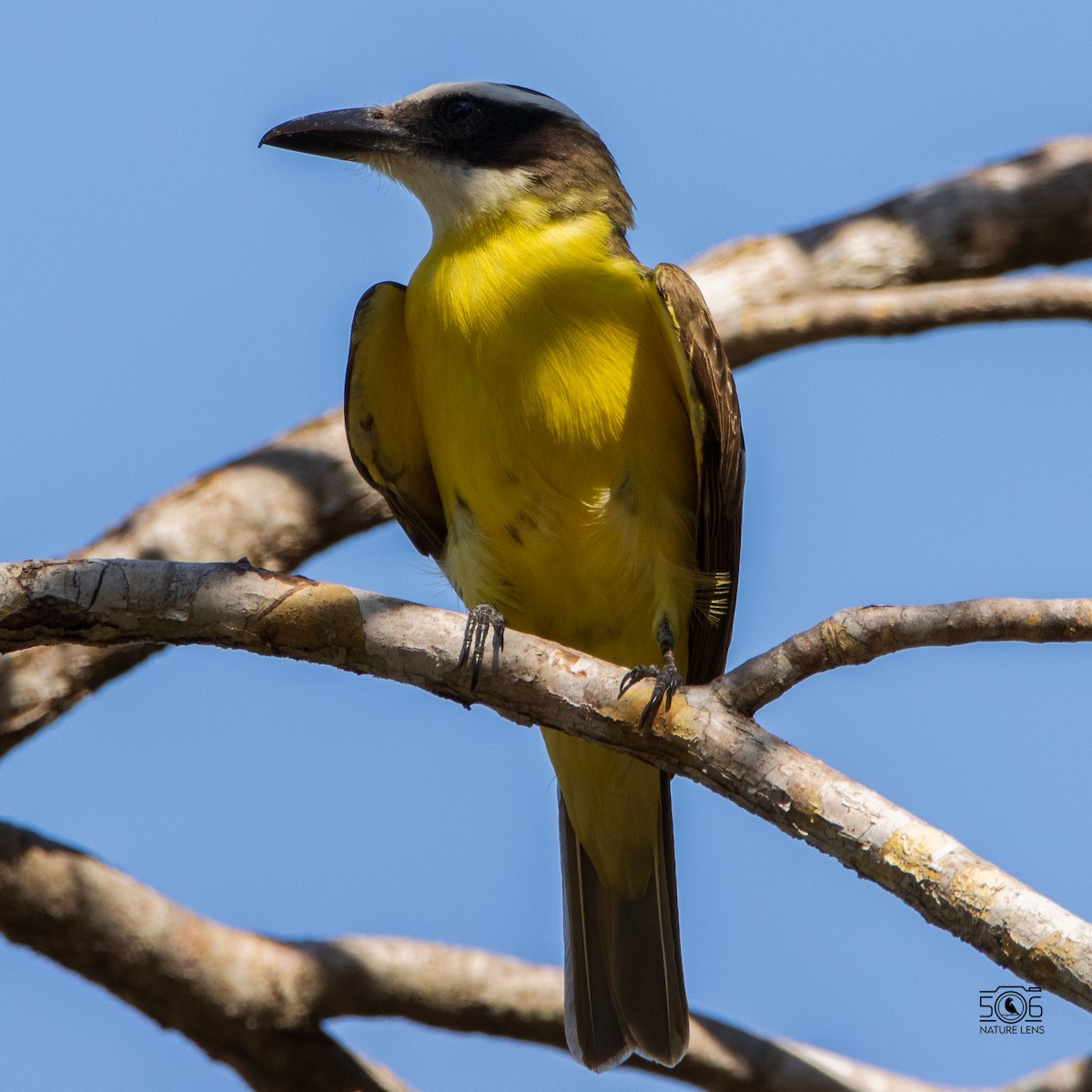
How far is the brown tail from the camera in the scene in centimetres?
533

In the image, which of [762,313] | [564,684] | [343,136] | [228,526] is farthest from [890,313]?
[564,684]

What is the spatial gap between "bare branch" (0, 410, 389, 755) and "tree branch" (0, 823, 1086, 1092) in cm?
58

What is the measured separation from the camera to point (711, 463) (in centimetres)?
506

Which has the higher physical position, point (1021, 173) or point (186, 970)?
point (1021, 173)

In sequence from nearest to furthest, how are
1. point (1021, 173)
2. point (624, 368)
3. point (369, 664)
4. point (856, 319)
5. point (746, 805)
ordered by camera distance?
point (746, 805), point (369, 664), point (624, 368), point (856, 319), point (1021, 173)

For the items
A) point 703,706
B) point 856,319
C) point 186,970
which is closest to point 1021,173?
point 856,319

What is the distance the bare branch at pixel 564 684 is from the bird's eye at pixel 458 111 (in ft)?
8.69

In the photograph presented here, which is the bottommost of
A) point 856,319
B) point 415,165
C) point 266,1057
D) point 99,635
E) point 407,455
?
point 266,1057

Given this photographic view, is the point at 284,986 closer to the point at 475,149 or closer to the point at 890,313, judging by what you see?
the point at 475,149

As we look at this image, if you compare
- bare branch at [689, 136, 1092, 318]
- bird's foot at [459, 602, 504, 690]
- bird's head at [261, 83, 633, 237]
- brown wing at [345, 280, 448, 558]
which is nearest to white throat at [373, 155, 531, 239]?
bird's head at [261, 83, 633, 237]

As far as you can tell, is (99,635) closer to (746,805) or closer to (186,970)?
(746,805)

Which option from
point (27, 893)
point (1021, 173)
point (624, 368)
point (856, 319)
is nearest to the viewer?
point (624, 368)

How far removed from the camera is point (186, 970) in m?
5.55

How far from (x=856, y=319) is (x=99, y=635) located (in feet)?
14.1
